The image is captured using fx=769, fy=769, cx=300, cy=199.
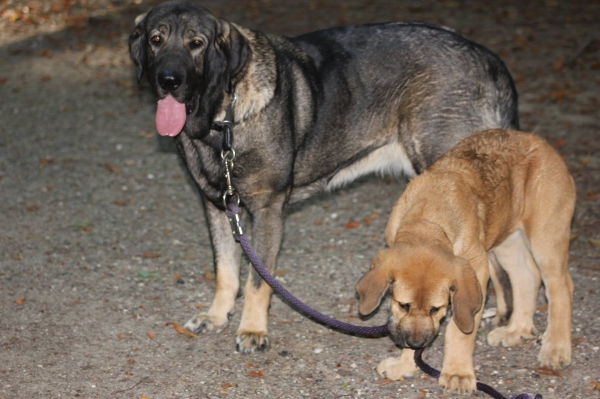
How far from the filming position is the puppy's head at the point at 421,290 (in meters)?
4.05

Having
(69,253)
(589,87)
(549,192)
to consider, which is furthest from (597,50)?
(69,253)

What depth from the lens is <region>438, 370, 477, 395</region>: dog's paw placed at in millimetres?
4684

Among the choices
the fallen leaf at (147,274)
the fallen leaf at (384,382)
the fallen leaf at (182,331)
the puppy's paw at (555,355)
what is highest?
the puppy's paw at (555,355)

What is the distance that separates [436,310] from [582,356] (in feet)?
5.23

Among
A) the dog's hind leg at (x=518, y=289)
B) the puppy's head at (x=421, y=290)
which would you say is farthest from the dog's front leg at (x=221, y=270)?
the dog's hind leg at (x=518, y=289)

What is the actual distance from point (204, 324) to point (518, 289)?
2.27 m

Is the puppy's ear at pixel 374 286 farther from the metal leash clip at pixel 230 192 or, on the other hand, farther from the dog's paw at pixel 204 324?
the dog's paw at pixel 204 324

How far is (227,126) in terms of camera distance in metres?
5.21

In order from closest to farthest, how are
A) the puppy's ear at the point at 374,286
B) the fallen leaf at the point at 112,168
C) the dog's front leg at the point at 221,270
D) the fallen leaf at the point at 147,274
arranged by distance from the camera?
1. the puppy's ear at the point at 374,286
2. the dog's front leg at the point at 221,270
3. the fallen leaf at the point at 147,274
4. the fallen leaf at the point at 112,168

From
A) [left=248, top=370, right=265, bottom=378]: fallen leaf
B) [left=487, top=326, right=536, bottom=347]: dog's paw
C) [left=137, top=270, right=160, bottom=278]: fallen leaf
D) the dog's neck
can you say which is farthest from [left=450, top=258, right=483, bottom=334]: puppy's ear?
[left=137, top=270, right=160, bottom=278]: fallen leaf

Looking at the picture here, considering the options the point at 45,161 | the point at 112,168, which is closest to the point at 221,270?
the point at 112,168

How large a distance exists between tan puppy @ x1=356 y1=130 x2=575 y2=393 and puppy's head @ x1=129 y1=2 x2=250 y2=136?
57.0 inches

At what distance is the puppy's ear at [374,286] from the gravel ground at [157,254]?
86cm

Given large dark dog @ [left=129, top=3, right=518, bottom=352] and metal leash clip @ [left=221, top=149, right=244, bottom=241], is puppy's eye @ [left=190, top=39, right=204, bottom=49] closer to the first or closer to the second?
large dark dog @ [left=129, top=3, right=518, bottom=352]
